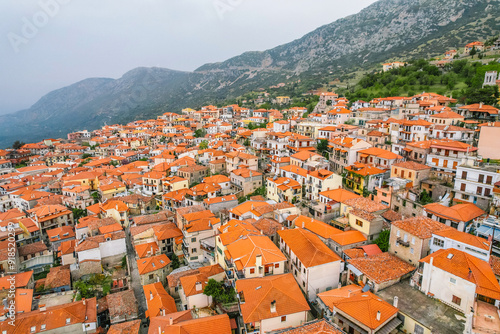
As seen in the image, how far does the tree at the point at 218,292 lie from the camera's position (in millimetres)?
21834

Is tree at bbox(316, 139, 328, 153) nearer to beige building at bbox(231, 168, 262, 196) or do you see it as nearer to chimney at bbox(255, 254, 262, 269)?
beige building at bbox(231, 168, 262, 196)

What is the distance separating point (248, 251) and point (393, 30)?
524 feet

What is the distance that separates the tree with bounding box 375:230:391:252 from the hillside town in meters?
0.20

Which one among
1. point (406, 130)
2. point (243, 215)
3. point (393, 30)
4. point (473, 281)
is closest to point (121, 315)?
point (243, 215)

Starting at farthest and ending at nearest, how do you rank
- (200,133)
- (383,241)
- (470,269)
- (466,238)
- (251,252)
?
(200,133) < (383,241) < (251,252) < (466,238) < (470,269)

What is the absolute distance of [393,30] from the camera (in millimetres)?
142500

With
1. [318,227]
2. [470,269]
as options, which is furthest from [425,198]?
[470,269]

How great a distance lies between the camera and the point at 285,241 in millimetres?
24625

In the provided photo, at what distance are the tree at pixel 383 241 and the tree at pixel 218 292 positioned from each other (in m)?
13.1

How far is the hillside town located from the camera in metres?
17.6

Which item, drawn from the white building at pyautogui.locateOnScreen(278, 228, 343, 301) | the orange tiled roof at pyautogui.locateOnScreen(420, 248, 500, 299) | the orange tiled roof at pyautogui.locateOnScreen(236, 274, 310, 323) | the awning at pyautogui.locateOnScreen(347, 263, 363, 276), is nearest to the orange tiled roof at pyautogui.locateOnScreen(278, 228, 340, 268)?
the white building at pyautogui.locateOnScreen(278, 228, 343, 301)

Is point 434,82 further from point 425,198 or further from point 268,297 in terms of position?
point 268,297

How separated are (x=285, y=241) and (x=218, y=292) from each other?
6987 millimetres

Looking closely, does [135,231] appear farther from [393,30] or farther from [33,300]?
[393,30]
